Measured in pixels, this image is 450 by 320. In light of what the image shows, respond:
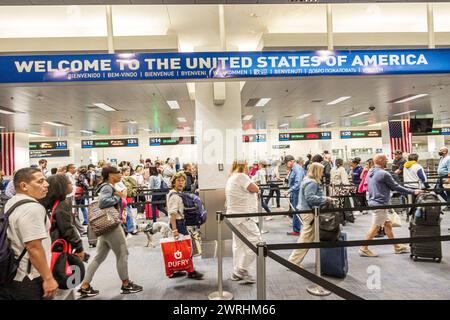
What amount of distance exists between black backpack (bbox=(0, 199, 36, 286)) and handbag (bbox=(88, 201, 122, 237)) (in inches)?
67.3

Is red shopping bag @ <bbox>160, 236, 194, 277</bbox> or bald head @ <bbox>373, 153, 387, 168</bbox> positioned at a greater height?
bald head @ <bbox>373, 153, 387, 168</bbox>

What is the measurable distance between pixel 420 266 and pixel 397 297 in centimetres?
143

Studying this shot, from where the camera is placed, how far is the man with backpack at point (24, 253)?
2.07 m

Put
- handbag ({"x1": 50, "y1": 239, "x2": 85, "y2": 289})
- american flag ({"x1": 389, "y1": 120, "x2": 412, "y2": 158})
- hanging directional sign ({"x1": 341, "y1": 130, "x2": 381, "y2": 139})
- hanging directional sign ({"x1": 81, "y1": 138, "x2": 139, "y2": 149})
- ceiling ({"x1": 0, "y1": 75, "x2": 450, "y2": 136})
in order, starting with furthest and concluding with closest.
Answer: hanging directional sign ({"x1": 341, "y1": 130, "x2": 381, "y2": 139}) < hanging directional sign ({"x1": 81, "y1": 138, "x2": 139, "y2": 149}) < american flag ({"x1": 389, "y1": 120, "x2": 412, "y2": 158}) < ceiling ({"x1": 0, "y1": 75, "x2": 450, "y2": 136}) < handbag ({"x1": 50, "y1": 239, "x2": 85, "y2": 289})

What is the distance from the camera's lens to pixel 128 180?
791cm

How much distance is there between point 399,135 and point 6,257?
19.3 meters

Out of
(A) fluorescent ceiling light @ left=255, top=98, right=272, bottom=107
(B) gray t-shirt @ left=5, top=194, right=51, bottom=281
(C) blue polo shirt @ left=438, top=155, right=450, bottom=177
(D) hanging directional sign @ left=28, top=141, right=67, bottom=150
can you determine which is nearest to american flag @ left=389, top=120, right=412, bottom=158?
(C) blue polo shirt @ left=438, top=155, right=450, bottom=177

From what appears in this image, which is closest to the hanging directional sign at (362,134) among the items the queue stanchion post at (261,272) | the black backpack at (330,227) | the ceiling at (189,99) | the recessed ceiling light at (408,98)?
the ceiling at (189,99)

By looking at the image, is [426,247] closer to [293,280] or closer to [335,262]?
[335,262]

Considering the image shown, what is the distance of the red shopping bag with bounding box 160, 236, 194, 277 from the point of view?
4414mm

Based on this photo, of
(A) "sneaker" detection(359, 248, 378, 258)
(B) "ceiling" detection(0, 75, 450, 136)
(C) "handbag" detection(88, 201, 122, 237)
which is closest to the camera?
(C) "handbag" detection(88, 201, 122, 237)

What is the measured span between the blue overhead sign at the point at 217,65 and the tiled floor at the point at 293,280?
277 cm

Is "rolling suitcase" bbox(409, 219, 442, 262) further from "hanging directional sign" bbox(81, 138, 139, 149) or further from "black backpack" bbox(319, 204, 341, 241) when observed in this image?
"hanging directional sign" bbox(81, 138, 139, 149)
